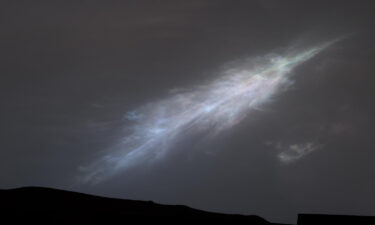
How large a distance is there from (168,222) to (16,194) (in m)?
7.36

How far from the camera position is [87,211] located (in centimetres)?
1523

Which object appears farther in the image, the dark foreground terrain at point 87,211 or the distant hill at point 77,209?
the distant hill at point 77,209

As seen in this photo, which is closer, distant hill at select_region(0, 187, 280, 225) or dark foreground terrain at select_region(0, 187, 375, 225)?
dark foreground terrain at select_region(0, 187, 375, 225)

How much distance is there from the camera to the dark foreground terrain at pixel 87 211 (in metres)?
13.1

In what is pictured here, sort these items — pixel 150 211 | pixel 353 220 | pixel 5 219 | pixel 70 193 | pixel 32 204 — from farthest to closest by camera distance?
pixel 70 193 < pixel 150 211 < pixel 32 204 < pixel 5 219 < pixel 353 220

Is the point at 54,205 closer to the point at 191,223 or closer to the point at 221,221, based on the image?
the point at 191,223

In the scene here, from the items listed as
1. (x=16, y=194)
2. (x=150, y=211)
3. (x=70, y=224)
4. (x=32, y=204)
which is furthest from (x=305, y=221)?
(x=16, y=194)

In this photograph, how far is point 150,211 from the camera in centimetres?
1627

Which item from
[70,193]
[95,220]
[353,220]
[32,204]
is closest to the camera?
[353,220]

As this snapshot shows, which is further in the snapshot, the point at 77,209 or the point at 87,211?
the point at 77,209

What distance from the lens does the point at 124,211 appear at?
15719mm

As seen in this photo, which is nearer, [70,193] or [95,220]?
[95,220]

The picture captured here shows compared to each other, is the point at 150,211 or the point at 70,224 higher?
the point at 150,211

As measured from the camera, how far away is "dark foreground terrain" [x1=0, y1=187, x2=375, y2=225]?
13133mm
